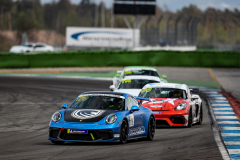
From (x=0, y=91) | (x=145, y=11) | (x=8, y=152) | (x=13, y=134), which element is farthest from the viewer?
(x=145, y=11)

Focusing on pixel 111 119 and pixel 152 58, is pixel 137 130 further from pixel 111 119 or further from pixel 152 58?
pixel 152 58

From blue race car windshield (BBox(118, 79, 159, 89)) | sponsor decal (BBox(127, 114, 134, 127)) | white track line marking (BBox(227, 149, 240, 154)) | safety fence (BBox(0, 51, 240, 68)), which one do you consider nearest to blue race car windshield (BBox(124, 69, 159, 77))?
blue race car windshield (BBox(118, 79, 159, 89))

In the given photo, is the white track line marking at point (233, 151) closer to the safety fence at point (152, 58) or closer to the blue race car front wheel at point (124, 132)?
the blue race car front wheel at point (124, 132)

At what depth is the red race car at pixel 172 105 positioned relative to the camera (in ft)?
42.9

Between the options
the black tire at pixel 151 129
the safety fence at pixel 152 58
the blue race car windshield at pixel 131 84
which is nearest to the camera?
the black tire at pixel 151 129

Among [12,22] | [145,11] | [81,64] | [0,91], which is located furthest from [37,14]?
[0,91]

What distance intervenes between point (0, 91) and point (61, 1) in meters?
151

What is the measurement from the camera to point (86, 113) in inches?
380

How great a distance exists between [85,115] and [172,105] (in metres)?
4.23

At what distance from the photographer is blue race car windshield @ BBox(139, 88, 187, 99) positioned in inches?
550

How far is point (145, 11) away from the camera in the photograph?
57.4m

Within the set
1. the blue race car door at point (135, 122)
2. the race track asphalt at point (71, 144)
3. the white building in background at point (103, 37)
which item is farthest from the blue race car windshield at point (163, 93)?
the white building in background at point (103, 37)

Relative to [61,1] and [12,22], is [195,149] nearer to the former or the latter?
[12,22]

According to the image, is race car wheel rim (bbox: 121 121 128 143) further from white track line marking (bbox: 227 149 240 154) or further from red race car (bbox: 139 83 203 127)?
red race car (bbox: 139 83 203 127)
